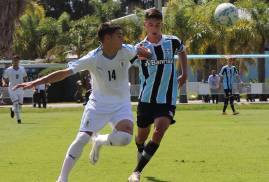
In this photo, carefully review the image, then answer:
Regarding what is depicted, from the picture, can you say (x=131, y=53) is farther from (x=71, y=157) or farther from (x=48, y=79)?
(x=71, y=157)

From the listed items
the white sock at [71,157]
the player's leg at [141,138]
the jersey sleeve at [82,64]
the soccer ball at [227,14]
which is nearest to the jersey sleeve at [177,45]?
the player's leg at [141,138]

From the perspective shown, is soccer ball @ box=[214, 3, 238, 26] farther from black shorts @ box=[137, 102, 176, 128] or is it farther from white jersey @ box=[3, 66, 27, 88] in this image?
black shorts @ box=[137, 102, 176, 128]

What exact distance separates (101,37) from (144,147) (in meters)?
1.95

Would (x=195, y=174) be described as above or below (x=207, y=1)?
below

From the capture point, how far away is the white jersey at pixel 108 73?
8.97 metres

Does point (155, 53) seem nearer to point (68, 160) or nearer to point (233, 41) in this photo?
point (68, 160)

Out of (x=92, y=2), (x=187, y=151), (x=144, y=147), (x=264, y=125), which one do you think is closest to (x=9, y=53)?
(x=92, y=2)

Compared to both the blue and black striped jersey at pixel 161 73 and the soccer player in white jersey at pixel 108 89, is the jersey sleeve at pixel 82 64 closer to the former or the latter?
the soccer player in white jersey at pixel 108 89

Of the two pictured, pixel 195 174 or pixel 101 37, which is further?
pixel 195 174

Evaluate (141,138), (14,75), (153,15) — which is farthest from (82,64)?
(14,75)

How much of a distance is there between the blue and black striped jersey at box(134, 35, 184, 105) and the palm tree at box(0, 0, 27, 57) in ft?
131

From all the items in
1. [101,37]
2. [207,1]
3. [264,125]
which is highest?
[207,1]

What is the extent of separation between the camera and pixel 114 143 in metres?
9.28

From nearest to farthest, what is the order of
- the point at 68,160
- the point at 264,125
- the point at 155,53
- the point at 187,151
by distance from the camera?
the point at 68,160 < the point at 155,53 < the point at 187,151 < the point at 264,125
